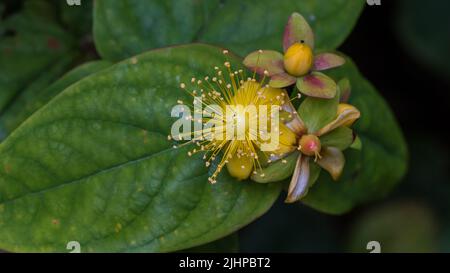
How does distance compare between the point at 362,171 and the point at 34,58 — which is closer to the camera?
the point at 362,171

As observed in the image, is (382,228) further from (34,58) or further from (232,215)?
(34,58)

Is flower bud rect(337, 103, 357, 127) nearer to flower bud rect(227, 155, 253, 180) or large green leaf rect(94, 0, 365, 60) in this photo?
flower bud rect(227, 155, 253, 180)

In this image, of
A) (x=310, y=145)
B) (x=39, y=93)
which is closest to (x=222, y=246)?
(x=310, y=145)

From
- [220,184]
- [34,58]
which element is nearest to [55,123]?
[220,184]

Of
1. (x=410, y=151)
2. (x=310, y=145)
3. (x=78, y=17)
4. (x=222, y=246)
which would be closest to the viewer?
(x=310, y=145)

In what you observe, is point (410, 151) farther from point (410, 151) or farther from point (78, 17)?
point (78, 17)

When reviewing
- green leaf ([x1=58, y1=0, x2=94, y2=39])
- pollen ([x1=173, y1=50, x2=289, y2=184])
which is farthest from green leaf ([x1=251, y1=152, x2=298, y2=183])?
green leaf ([x1=58, y1=0, x2=94, y2=39])
